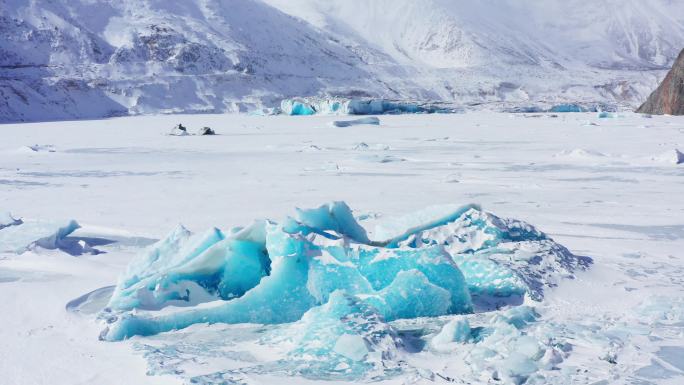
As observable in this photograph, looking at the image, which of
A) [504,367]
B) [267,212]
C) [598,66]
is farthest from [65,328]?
[598,66]

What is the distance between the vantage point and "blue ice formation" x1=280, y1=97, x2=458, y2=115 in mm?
28891

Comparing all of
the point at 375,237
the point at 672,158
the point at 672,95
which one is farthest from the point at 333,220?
the point at 672,95

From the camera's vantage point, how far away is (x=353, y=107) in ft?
95.4

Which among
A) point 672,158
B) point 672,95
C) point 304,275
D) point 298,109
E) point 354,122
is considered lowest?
point 298,109

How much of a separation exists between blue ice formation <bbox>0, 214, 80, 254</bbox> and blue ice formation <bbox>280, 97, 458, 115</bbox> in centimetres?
2504

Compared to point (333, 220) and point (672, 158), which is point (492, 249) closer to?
point (333, 220)

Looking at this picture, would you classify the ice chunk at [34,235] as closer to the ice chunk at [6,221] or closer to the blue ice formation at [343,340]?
the ice chunk at [6,221]

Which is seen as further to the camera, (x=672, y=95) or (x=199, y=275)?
(x=672, y=95)

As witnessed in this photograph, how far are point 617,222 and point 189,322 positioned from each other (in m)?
3.05

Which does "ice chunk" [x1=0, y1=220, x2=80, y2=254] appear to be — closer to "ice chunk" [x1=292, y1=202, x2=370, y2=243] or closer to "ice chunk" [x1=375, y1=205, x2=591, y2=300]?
"ice chunk" [x1=292, y1=202, x2=370, y2=243]

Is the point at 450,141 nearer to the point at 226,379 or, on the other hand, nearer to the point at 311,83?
the point at 226,379

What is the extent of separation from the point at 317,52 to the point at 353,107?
20.5 meters

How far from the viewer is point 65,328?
2.38 meters

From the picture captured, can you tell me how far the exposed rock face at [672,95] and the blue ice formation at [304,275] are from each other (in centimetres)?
2227
